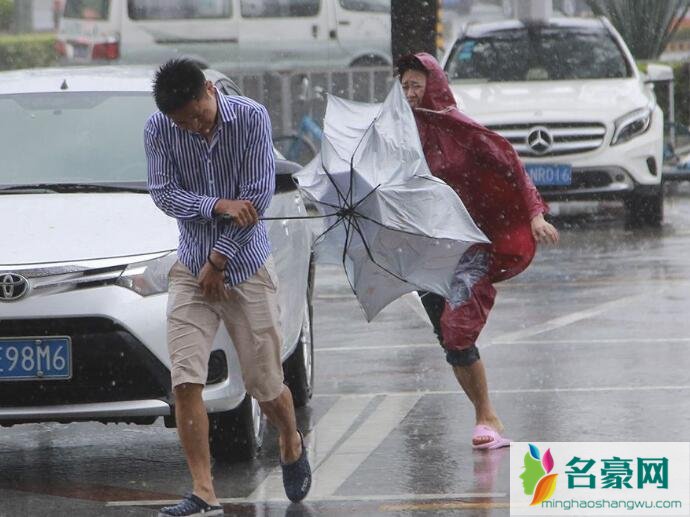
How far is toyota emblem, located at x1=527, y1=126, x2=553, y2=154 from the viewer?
1562 cm

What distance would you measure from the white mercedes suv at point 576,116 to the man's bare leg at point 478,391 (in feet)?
26.9

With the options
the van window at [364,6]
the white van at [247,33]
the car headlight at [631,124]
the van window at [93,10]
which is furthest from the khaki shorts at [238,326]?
the van window at [93,10]

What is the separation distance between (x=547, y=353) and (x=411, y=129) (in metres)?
2.95

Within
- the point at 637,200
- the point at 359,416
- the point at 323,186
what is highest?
the point at 323,186

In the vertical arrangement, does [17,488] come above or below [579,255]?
above

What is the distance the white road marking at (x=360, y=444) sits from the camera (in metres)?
6.91

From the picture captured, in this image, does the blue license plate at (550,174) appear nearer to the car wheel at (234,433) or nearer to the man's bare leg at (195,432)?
the car wheel at (234,433)

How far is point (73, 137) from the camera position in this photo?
8031 millimetres

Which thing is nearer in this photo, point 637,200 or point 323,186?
point 323,186

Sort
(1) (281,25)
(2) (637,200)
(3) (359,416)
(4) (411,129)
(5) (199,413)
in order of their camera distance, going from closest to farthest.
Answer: (5) (199,413), (4) (411,129), (3) (359,416), (2) (637,200), (1) (281,25)

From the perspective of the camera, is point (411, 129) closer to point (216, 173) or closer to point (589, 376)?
point (216, 173)

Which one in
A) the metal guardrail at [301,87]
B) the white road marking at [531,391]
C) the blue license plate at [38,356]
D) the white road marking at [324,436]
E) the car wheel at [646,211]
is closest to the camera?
the blue license plate at [38,356]

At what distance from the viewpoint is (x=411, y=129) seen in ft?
23.4

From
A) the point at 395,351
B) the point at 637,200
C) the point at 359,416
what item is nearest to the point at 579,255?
the point at 637,200
